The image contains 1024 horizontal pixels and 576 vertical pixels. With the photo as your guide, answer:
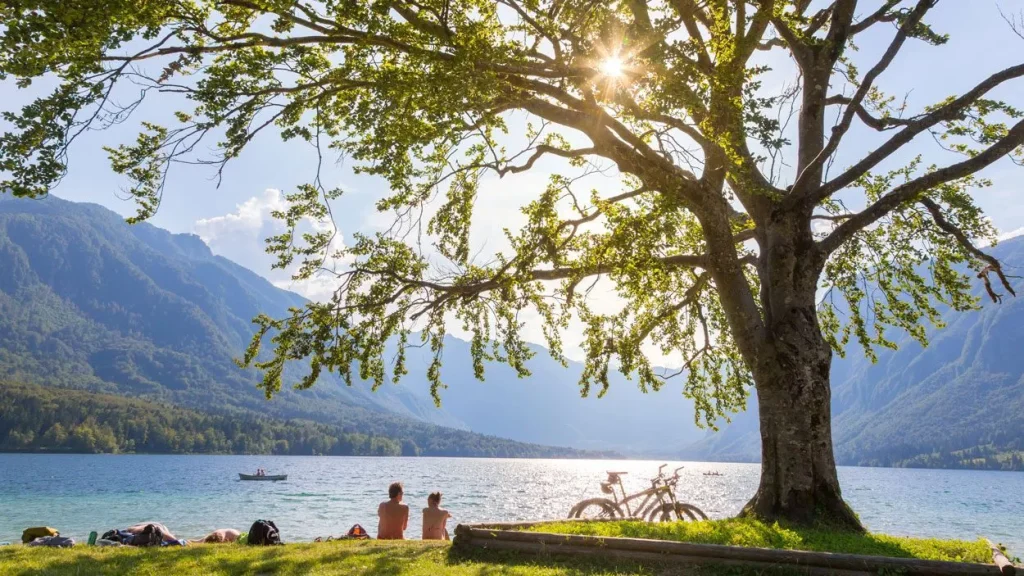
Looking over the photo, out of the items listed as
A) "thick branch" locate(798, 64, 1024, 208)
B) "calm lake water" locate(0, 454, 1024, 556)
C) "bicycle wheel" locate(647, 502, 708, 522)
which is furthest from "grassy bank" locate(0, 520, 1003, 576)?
"calm lake water" locate(0, 454, 1024, 556)

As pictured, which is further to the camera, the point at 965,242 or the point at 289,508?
the point at 289,508

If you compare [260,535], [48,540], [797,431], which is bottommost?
[48,540]

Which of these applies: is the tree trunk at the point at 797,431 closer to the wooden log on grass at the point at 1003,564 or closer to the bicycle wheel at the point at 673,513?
the wooden log on grass at the point at 1003,564

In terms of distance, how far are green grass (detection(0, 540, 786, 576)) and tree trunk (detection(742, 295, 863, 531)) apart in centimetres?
349

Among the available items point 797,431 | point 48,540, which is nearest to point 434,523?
point 797,431

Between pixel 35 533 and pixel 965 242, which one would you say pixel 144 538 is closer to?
pixel 35 533

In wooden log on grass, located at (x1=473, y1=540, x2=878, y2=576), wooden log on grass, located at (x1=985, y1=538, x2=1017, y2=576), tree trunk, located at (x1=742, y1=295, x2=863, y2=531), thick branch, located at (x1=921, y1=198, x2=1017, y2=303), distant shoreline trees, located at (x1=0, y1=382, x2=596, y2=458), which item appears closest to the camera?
wooden log on grass, located at (x1=985, y1=538, x2=1017, y2=576)

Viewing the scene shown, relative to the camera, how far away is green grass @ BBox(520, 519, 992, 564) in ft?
27.4

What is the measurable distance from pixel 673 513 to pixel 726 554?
749cm

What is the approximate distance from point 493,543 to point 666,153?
7581 millimetres

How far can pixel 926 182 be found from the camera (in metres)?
11.4

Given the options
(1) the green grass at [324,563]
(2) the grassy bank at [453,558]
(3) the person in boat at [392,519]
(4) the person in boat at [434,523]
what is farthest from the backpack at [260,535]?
(4) the person in boat at [434,523]

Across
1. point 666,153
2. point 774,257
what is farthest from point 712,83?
point 774,257

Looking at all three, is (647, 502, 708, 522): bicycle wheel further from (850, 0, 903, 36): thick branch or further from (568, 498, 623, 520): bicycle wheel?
(850, 0, 903, 36): thick branch
